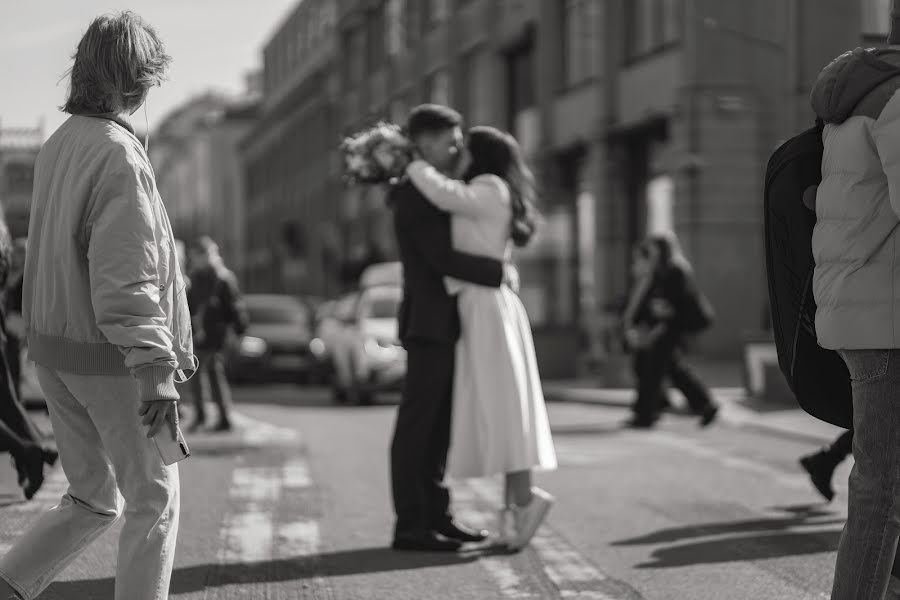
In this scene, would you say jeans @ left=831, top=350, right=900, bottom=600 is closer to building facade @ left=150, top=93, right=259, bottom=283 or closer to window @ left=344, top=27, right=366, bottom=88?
window @ left=344, top=27, right=366, bottom=88

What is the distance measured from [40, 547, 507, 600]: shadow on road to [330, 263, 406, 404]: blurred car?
38.3 feet

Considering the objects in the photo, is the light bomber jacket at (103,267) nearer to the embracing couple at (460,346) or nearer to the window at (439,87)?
the embracing couple at (460,346)

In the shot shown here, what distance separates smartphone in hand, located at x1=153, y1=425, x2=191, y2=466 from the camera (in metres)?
4.14

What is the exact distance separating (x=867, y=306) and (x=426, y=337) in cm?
291

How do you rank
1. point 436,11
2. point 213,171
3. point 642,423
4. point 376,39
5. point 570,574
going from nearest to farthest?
point 570,574, point 642,423, point 436,11, point 376,39, point 213,171

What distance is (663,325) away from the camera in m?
14.7

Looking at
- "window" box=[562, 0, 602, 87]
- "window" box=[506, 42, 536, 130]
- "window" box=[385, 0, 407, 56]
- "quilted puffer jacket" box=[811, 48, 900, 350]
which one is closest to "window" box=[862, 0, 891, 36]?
"window" box=[562, 0, 602, 87]

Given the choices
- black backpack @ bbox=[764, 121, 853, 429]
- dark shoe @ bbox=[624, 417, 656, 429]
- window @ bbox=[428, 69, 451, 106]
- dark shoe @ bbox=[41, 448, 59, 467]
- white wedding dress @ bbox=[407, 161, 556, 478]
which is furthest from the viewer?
window @ bbox=[428, 69, 451, 106]

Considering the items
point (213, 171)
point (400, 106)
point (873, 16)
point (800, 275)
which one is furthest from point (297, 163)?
point (800, 275)

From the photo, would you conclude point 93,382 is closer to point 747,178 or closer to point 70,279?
point 70,279

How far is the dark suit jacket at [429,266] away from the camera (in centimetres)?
677

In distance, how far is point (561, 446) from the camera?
12539 mm

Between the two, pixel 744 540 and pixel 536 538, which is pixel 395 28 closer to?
pixel 536 538

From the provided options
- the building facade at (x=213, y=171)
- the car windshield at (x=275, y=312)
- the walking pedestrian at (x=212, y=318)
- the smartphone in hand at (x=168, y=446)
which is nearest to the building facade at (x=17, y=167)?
the car windshield at (x=275, y=312)
